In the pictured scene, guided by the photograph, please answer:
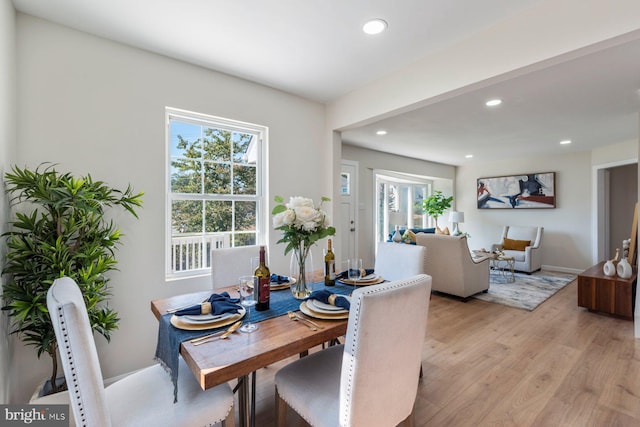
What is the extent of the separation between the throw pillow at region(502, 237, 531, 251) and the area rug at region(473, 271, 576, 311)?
0.57m

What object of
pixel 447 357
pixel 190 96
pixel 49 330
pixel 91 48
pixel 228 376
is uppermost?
pixel 91 48

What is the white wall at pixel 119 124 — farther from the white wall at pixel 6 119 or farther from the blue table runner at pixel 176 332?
the blue table runner at pixel 176 332

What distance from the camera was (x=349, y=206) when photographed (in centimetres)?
539

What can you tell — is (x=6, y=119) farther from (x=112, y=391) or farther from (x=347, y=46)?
(x=347, y=46)

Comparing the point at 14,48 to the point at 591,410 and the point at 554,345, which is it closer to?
the point at 591,410

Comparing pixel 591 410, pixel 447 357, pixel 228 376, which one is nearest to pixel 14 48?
pixel 228 376

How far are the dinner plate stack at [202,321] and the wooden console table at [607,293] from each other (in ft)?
13.9

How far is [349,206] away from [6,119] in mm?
4431

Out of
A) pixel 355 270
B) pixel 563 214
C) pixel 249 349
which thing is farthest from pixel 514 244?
pixel 249 349

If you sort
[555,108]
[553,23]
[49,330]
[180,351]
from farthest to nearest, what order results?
[555,108], [553,23], [49,330], [180,351]

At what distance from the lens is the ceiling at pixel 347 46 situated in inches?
72.8

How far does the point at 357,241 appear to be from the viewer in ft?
18.1

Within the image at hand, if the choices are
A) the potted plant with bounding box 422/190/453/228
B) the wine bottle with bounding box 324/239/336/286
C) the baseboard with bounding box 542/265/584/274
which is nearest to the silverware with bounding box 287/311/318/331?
the wine bottle with bounding box 324/239/336/286

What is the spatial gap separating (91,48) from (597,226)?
309 inches
